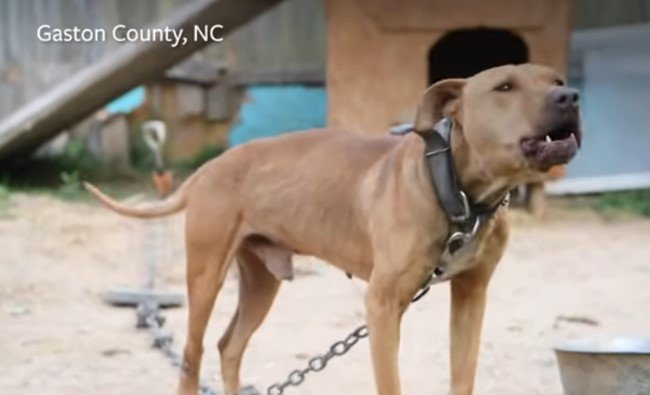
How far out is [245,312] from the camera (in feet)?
19.0

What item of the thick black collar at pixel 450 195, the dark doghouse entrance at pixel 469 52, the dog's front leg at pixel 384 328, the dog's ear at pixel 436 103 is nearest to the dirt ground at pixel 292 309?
the dog's front leg at pixel 384 328

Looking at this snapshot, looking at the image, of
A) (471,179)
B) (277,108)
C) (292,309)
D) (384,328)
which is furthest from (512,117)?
(277,108)

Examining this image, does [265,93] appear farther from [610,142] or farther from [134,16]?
[610,142]

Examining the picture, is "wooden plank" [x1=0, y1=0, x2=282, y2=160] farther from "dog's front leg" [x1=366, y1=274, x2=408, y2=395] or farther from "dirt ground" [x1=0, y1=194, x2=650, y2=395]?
"dog's front leg" [x1=366, y1=274, x2=408, y2=395]

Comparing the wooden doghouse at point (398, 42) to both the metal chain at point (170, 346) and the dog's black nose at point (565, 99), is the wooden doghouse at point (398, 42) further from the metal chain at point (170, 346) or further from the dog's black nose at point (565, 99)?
the dog's black nose at point (565, 99)

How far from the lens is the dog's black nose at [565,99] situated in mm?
4051

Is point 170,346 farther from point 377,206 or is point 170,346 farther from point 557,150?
point 557,150

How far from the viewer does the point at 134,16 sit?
11797 millimetres

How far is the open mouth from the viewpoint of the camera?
407 cm

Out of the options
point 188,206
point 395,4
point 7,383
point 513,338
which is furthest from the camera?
point 395,4

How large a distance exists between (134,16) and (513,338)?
563 cm

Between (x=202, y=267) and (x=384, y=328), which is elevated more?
(x=384, y=328)

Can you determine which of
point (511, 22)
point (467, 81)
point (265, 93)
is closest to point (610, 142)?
point (511, 22)

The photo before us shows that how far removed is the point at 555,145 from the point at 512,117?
0.56 feet
